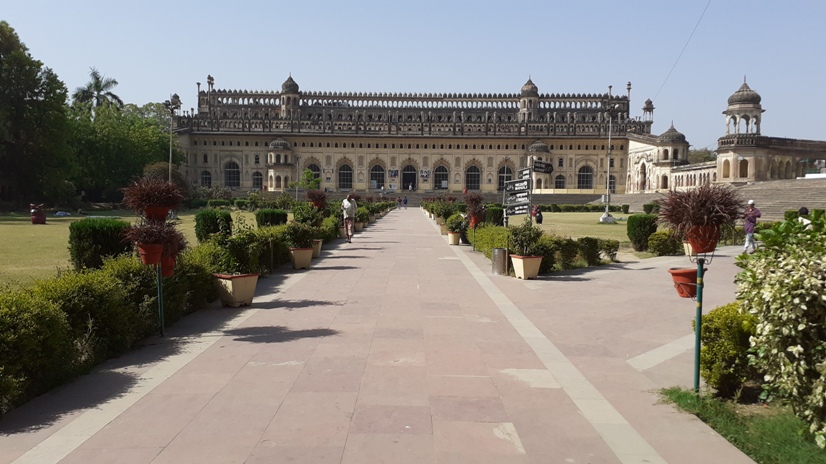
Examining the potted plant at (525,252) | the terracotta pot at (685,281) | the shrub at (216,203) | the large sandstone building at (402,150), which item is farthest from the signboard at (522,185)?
the large sandstone building at (402,150)

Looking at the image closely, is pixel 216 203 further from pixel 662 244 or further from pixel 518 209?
pixel 518 209

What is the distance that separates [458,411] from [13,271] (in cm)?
980

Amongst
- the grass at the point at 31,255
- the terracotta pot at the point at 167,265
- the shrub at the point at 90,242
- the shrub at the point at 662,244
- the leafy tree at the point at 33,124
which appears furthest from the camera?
the leafy tree at the point at 33,124

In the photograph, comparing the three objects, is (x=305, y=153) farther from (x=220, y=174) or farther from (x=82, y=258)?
(x=82, y=258)

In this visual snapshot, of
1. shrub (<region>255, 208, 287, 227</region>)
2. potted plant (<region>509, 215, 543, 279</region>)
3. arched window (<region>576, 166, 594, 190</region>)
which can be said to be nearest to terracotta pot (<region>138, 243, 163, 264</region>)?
potted plant (<region>509, 215, 543, 279</region>)

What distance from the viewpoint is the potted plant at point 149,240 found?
628 cm

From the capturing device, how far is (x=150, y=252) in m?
6.30

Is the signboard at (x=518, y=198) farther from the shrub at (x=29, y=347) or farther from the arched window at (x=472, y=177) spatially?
the arched window at (x=472, y=177)

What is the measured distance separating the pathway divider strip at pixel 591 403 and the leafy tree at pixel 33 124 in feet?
128

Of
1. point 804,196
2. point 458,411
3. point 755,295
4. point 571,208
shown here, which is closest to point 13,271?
point 458,411

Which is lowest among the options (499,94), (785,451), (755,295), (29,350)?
(785,451)

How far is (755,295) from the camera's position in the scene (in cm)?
383

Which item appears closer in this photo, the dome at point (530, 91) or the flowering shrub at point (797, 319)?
the flowering shrub at point (797, 319)

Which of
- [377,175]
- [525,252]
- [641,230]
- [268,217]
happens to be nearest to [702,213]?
[525,252]
